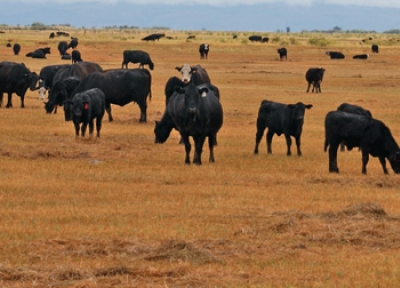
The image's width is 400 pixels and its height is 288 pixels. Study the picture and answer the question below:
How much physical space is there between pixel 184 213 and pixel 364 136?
549cm

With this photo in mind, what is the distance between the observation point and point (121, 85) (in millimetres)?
29125

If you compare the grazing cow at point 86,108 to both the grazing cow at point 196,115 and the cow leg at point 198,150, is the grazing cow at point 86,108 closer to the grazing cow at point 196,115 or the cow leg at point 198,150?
the grazing cow at point 196,115

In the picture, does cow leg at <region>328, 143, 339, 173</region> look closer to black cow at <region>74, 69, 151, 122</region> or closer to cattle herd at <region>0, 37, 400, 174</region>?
cattle herd at <region>0, 37, 400, 174</region>

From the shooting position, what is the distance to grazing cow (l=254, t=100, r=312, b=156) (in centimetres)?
2098

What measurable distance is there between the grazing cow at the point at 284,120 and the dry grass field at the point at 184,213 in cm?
45

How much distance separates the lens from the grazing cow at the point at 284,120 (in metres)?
21.0

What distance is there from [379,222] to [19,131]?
14.2 metres

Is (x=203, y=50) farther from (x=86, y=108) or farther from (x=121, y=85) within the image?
(x=86, y=108)

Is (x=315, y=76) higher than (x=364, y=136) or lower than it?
lower

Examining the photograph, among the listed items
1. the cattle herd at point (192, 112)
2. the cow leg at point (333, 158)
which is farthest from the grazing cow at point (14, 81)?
the cow leg at point (333, 158)

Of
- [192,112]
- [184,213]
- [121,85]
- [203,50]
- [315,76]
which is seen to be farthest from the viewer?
[203,50]

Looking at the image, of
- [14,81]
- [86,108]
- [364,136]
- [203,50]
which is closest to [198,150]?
[364,136]

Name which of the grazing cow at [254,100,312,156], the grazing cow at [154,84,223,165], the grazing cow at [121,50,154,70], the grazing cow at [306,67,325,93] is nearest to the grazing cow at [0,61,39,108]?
the grazing cow at [306,67,325,93]

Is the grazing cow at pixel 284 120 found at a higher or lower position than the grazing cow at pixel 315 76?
higher
